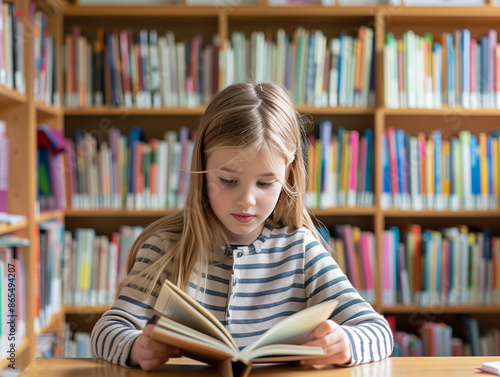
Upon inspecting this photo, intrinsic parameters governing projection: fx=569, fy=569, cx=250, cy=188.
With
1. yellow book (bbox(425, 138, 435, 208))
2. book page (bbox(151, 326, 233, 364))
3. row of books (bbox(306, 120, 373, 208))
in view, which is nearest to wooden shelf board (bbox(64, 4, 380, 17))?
row of books (bbox(306, 120, 373, 208))

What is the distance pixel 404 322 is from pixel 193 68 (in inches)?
58.3

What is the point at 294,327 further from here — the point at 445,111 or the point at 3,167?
the point at 445,111

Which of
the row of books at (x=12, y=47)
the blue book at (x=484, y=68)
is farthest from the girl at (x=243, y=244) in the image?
the blue book at (x=484, y=68)

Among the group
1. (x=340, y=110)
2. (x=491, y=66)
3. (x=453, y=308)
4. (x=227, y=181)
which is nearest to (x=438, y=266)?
(x=453, y=308)

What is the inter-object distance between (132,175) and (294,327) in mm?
1795

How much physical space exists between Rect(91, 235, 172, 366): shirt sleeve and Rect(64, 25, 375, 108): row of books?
144 cm

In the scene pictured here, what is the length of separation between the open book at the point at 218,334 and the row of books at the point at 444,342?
1795 millimetres

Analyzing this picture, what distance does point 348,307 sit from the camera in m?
0.99

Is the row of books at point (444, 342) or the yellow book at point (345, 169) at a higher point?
the yellow book at point (345, 169)

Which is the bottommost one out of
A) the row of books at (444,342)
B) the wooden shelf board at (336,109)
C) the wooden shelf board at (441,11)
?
the row of books at (444,342)

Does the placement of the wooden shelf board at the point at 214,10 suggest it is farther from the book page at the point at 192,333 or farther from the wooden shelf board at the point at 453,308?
the book page at the point at 192,333

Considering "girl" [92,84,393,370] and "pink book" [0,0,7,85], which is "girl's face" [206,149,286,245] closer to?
"girl" [92,84,393,370]

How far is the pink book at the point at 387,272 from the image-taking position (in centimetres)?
240

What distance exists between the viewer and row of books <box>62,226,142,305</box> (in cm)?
240
